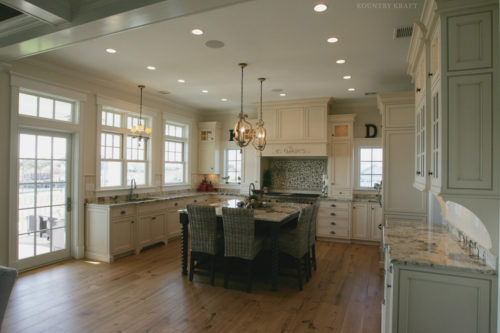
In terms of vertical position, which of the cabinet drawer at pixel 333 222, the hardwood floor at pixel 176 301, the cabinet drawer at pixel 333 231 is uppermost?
the cabinet drawer at pixel 333 222

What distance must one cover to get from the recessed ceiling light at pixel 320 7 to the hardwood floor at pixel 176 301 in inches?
111

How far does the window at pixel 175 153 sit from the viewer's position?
6578 millimetres

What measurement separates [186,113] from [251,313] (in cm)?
494

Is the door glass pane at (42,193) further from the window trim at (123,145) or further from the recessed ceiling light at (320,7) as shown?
the recessed ceiling light at (320,7)

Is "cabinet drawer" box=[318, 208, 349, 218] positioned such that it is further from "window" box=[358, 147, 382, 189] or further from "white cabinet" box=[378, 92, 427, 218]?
"white cabinet" box=[378, 92, 427, 218]

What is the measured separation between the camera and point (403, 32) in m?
3.02

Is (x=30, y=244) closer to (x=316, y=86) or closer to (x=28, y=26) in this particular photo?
(x=28, y=26)

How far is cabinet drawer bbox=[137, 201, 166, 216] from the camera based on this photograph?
5.16 metres

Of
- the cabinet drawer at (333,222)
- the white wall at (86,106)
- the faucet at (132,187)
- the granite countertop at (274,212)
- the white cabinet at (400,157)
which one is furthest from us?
the cabinet drawer at (333,222)

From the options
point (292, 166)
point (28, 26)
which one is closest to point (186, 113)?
point (292, 166)

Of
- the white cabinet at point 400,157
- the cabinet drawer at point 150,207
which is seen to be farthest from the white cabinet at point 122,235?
the white cabinet at point 400,157

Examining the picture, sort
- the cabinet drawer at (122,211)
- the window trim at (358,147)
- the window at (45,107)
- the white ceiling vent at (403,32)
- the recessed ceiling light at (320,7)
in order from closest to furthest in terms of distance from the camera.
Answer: the recessed ceiling light at (320,7), the white ceiling vent at (403,32), the window at (45,107), the cabinet drawer at (122,211), the window trim at (358,147)

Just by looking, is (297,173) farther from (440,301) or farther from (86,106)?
(440,301)

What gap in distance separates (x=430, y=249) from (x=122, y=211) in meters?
4.17
